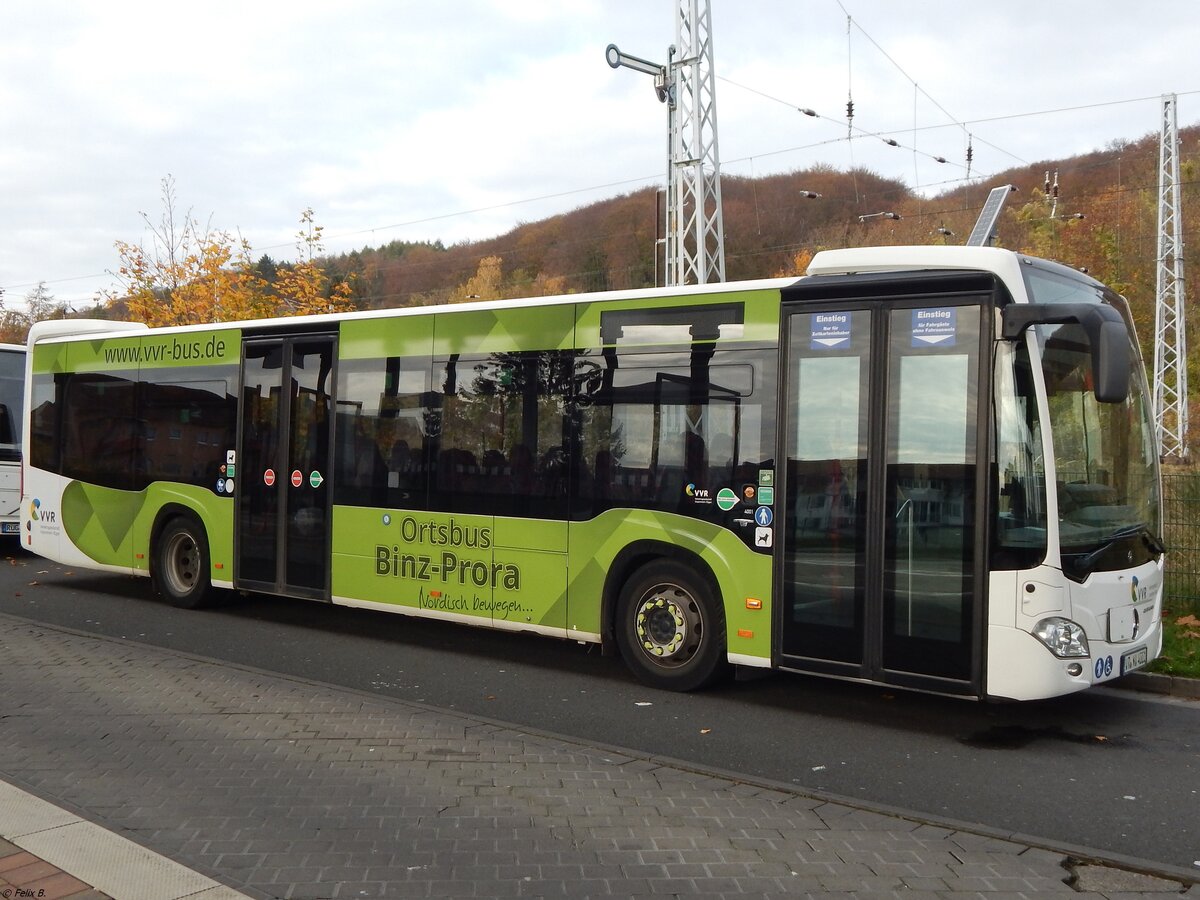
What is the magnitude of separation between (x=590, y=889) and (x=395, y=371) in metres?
6.18

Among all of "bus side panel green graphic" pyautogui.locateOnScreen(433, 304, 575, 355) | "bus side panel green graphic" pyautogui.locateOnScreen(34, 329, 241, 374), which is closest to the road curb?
"bus side panel green graphic" pyautogui.locateOnScreen(433, 304, 575, 355)

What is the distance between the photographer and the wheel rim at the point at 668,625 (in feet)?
25.8

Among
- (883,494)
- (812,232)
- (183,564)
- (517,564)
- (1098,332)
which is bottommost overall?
(183,564)

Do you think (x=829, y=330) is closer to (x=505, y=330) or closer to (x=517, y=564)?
(x=505, y=330)

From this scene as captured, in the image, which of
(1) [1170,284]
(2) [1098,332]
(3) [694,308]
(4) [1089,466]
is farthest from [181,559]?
(1) [1170,284]

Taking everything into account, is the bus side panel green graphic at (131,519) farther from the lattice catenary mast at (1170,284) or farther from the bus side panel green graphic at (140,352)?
the lattice catenary mast at (1170,284)

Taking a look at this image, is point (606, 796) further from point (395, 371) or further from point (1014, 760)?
point (395, 371)

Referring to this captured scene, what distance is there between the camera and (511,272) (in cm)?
9081

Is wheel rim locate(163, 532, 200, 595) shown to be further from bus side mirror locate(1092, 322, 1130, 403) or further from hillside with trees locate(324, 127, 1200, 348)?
hillside with trees locate(324, 127, 1200, 348)

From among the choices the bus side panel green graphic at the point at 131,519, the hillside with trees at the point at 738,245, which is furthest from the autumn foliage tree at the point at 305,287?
the bus side panel green graphic at the point at 131,519

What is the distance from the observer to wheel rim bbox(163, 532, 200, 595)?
11.7 meters

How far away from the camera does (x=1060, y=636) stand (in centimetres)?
637

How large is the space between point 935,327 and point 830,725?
2.67m

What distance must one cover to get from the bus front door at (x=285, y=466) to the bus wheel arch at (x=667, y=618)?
3353 millimetres
